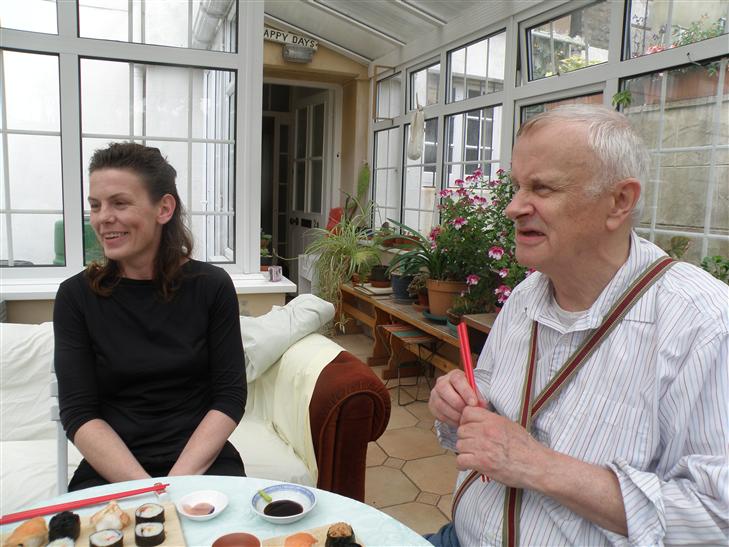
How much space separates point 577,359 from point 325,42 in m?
5.48

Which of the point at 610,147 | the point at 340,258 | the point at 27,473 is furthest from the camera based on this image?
the point at 340,258

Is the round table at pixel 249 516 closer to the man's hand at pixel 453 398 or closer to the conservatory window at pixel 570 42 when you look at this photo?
the man's hand at pixel 453 398

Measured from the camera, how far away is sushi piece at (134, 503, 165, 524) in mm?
923

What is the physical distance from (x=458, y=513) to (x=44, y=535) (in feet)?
2.55

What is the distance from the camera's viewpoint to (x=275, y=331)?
7.54 feet

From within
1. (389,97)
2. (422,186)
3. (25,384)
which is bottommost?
(25,384)

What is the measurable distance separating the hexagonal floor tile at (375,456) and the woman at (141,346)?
143cm

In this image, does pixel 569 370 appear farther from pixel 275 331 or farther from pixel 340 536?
pixel 275 331

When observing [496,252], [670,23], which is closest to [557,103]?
[670,23]

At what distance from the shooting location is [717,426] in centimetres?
84

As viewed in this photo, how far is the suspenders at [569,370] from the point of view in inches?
38.8

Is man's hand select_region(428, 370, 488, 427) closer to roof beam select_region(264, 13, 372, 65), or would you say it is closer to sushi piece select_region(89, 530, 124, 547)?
sushi piece select_region(89, 530, 124, 547)

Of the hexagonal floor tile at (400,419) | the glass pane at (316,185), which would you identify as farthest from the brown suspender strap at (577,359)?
the glass pane at (316,185)

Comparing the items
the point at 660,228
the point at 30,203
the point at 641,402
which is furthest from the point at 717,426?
the point at 30,203
